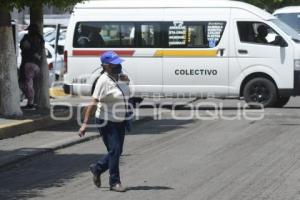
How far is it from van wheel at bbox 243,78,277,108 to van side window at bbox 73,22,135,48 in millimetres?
2872

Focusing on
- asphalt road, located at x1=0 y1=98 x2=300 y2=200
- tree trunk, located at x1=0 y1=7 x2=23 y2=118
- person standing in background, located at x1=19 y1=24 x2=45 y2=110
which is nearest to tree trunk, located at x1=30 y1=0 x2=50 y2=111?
person standing in background, located at x1=19 y1=24 x2=45 y2=110

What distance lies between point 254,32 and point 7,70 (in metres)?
6.33

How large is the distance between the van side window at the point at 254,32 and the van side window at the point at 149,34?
185 centimetres

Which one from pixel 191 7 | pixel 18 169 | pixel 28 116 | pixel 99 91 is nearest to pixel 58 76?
pixel 191 7

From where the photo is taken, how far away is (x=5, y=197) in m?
9.06

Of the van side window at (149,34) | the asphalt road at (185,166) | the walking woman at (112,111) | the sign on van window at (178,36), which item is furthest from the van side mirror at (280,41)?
the walking woman at (112,111)

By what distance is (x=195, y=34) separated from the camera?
62.4 ft

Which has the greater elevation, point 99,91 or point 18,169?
point 99,91

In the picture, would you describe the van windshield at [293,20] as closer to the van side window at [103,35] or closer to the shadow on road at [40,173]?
the van side window at [103,35]

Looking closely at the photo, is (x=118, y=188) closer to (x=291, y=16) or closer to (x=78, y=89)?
(x=78, y=89)

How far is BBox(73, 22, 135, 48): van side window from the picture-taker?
19.4 m

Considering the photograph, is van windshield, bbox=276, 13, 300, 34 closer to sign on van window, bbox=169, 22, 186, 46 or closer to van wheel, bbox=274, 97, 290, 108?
van wheel, bbox=274, 97, 290, 108

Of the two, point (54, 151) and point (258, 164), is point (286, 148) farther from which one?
point (54, 151)

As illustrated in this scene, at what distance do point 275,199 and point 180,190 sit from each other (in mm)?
1112
